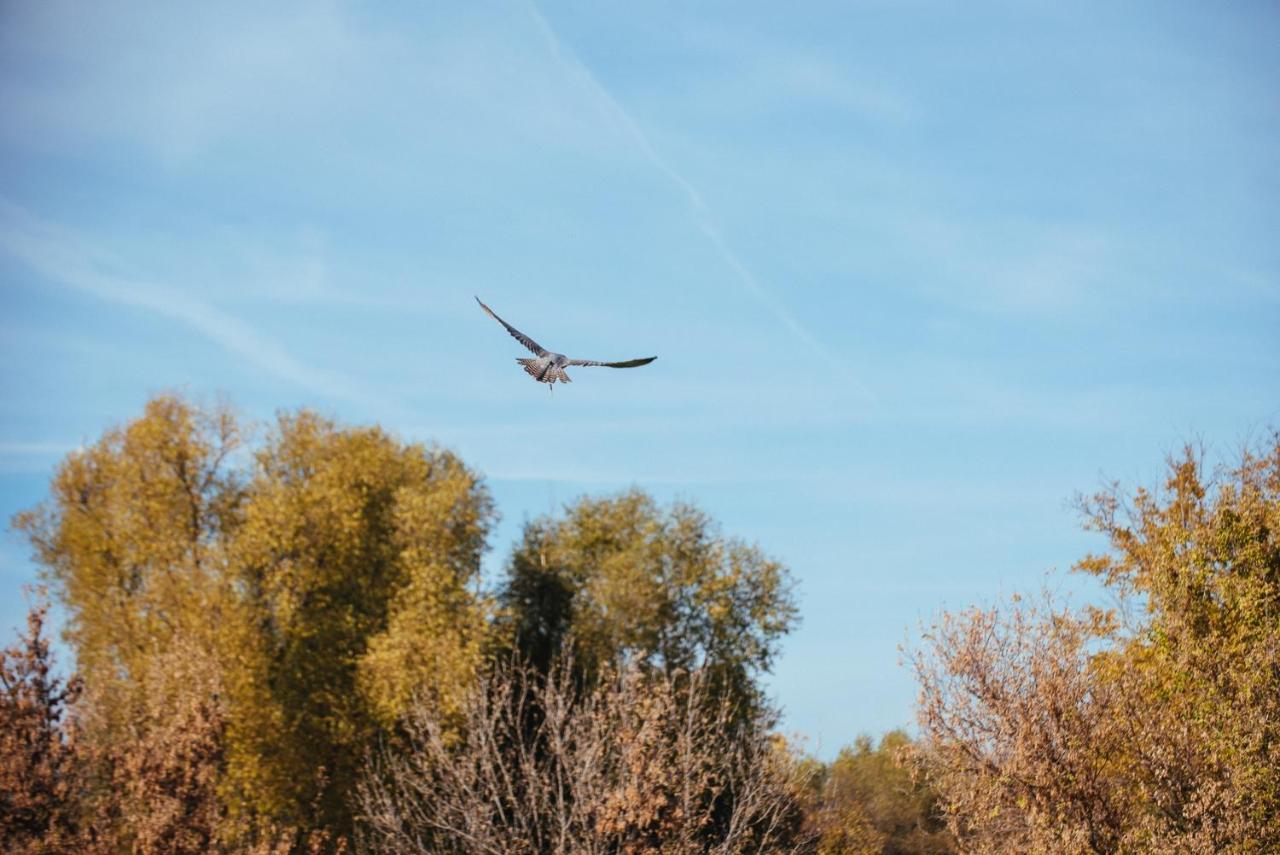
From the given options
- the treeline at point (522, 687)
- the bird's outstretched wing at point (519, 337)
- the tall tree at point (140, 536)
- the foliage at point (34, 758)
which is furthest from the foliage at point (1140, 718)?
the tall tree at point (140, 536)

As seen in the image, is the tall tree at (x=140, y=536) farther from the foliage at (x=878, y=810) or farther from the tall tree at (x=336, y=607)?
the foliage at (x=878, y=810)

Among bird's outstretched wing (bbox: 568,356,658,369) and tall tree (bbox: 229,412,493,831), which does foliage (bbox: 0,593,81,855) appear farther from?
bird's outstretched wing (bbox: 568,356,658,369)

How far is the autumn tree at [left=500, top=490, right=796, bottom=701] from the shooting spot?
176ft

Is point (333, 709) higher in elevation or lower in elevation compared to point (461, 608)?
lower

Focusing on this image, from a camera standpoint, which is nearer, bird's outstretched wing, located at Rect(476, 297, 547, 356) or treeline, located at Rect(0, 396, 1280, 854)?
bird's outstretched wing, located at Rect(476, 297, 547, 356)

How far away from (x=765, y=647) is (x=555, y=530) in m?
11.4

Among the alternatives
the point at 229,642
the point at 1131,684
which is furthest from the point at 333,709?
the point at 1131,684

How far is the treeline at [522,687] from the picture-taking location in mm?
24203

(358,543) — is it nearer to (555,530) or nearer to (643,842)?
(555,530)

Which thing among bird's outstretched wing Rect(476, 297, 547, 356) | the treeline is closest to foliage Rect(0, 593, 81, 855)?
the treeline

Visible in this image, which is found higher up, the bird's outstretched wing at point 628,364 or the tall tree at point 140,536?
the tall tree at point 140,536

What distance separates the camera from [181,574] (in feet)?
149

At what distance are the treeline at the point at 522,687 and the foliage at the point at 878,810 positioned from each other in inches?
11.7

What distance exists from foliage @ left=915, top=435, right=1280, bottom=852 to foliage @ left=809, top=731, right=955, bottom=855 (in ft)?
48.7
